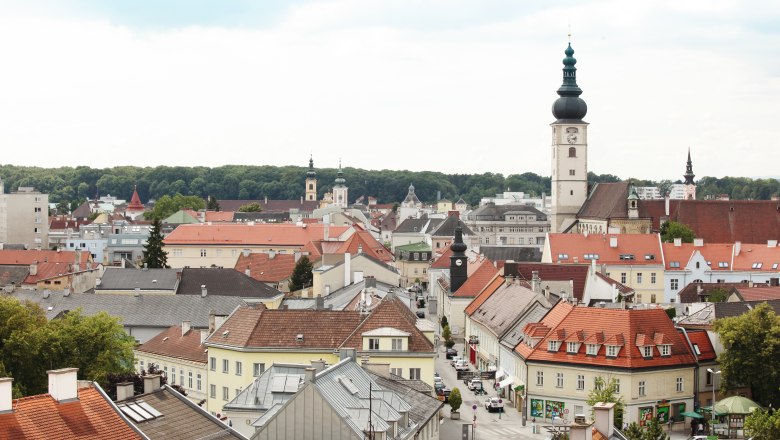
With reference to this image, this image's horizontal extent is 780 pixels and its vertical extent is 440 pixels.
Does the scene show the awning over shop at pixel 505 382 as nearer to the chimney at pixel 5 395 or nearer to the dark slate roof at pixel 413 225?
the chimney at pixel 5 395

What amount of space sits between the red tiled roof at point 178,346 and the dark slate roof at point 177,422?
1034 inches

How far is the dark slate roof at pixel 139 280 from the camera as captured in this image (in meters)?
84.4

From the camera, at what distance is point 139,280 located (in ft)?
281

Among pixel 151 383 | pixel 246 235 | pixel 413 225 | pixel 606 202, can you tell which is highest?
pixel 606 202

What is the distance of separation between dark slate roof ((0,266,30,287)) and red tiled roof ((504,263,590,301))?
126ft

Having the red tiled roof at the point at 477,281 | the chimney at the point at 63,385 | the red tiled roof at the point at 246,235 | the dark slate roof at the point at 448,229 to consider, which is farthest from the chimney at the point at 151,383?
the dark slate roof at the point at 448,229

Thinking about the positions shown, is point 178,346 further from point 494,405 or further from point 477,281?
point 477,281

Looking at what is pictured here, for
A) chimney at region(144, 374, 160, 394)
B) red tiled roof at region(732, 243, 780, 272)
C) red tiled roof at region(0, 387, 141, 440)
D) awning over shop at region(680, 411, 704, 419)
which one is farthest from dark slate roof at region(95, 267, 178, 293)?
red tiled roof at region(0, 387, 141, 440)

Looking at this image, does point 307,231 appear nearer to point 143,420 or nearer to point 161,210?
point 161,210

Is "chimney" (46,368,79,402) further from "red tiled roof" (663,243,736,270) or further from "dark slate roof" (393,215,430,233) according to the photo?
"dark slate roof" (393,215,430,233)

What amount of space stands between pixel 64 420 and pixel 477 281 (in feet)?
202

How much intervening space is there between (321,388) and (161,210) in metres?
163

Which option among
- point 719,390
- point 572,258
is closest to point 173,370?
point 719,390

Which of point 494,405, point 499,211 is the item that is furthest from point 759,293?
point 499,211
